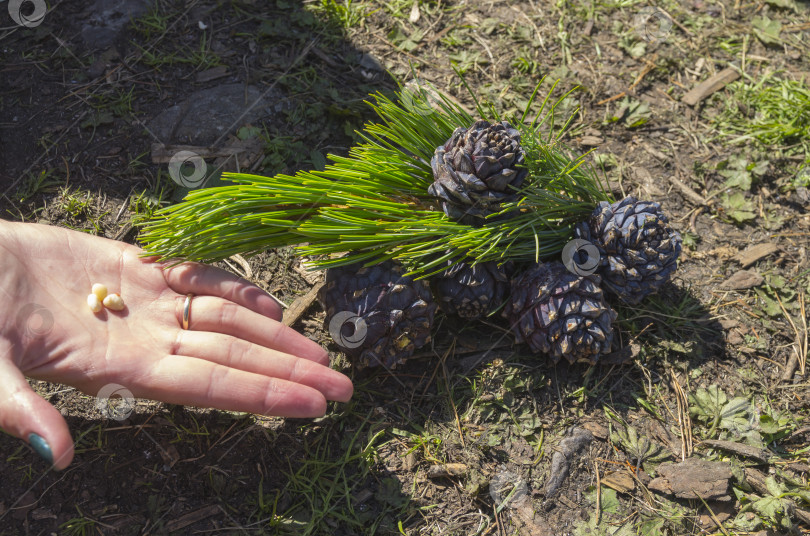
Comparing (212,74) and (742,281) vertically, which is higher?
(212,74)

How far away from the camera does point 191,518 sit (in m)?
1.94

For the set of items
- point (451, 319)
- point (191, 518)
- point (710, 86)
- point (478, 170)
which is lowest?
point (191, 518)

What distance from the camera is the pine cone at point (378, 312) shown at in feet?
6.76

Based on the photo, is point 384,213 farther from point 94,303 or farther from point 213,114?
point 213,114

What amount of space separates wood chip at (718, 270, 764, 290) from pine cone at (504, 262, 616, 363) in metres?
0.67

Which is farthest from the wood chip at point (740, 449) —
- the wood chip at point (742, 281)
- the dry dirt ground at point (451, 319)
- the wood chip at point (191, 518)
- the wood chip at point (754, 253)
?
the wood chip at point (191, 518)

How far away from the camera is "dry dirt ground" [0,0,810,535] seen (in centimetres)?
199

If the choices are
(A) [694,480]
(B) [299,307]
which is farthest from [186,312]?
(A) [694,480]

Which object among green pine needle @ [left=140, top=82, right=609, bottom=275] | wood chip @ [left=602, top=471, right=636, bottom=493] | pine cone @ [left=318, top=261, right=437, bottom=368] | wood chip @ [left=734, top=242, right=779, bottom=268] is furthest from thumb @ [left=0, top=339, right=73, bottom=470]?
wood chip @ [left=734, top=242, right=779, bottom=268]

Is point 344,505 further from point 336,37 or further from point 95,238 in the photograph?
point 336,37

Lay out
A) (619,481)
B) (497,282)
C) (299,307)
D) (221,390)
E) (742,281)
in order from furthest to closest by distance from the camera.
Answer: (742,281) < (299,307) < (497,282) < (619,481) < (221,390)

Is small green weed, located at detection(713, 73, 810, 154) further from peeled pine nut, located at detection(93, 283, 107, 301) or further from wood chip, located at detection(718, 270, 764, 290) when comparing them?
peeled pine nut, located at detection(93, 283, 107, 301)

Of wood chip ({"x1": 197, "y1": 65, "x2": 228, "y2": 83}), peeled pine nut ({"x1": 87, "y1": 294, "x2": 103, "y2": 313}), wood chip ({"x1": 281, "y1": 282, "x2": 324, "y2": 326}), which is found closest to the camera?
peeled pine nut ({"x1": 87, "y1": 294, "x2": 103, "y2": 313})

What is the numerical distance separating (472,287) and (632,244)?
23.5 inches
